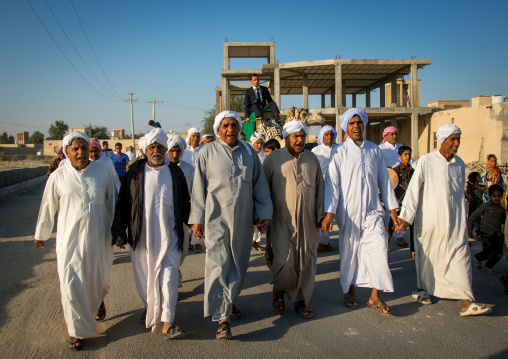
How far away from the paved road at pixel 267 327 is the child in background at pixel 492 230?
0.24 m

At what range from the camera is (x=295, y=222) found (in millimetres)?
4117

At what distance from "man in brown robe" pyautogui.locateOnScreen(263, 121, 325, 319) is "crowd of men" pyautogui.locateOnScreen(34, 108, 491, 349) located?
11 mm

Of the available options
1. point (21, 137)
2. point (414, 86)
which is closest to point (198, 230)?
point (414, 86)

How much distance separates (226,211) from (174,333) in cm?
115

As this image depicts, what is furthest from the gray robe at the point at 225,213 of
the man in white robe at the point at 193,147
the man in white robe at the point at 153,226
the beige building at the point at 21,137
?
the beige building at the point at 21,137

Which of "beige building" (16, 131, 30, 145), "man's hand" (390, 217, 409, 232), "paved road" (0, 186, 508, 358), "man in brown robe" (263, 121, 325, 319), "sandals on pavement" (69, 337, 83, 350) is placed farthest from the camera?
"beige building" (16, 131, 30, 145)

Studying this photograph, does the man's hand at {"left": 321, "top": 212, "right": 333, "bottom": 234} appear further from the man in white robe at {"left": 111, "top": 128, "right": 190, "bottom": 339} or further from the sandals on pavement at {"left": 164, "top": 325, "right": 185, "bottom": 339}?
the sandals on pavement at {"left": 164, "top": 325, "right": 185, "bottom": 339}

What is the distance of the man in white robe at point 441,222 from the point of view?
416 cm

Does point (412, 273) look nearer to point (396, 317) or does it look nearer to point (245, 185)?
point (396, 317)

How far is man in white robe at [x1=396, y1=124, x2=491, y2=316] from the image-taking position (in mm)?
4160

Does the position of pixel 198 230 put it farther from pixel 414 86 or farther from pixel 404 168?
pixel 414 86

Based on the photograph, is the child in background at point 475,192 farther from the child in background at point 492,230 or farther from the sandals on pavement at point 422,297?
the sandals on pavement at point 422,297

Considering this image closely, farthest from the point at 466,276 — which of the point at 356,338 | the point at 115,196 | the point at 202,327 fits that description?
the point at 115,196

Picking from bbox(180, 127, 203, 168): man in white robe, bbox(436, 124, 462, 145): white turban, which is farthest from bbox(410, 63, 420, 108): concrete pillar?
bbox(436, 124, 462, 145): white turban
